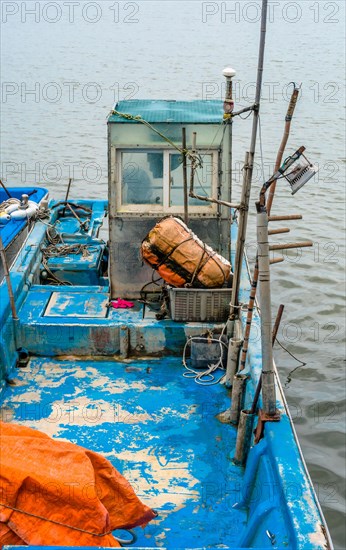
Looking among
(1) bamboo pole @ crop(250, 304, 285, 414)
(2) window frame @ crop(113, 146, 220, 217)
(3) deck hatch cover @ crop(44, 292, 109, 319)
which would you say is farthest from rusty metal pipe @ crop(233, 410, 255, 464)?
(2) window frame @ crop(113, 146, 220, 217)

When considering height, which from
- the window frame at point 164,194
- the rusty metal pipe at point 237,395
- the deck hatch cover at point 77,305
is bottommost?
the rusty metal pipe at point 237,395

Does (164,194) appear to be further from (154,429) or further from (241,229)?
(154,429)

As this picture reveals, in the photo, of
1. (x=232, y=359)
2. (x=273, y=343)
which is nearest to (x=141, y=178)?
(x=232, y=359)

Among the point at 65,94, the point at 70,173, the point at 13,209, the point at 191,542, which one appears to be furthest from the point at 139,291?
the point at 65,94

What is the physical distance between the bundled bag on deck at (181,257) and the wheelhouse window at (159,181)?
22.2 inches

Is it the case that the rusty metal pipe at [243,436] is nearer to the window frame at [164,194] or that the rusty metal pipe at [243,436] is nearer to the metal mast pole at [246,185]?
the metal mast pole at [246,185]

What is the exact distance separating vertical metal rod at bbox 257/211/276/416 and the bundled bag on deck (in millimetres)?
2004

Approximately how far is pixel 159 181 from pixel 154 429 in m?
2.61

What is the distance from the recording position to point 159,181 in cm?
755

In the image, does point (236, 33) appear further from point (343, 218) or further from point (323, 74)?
point (343, 218)

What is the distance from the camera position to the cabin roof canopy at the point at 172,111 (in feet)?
24.0

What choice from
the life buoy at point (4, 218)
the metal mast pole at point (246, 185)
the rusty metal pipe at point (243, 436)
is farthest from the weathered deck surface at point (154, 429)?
the life buoy at point (4, 218)

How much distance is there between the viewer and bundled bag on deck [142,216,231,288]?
22.8 feet

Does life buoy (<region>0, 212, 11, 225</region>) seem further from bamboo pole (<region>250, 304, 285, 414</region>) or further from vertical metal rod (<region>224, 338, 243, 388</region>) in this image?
bamboo pole (<region>250, 304, 285, 414</region>)
